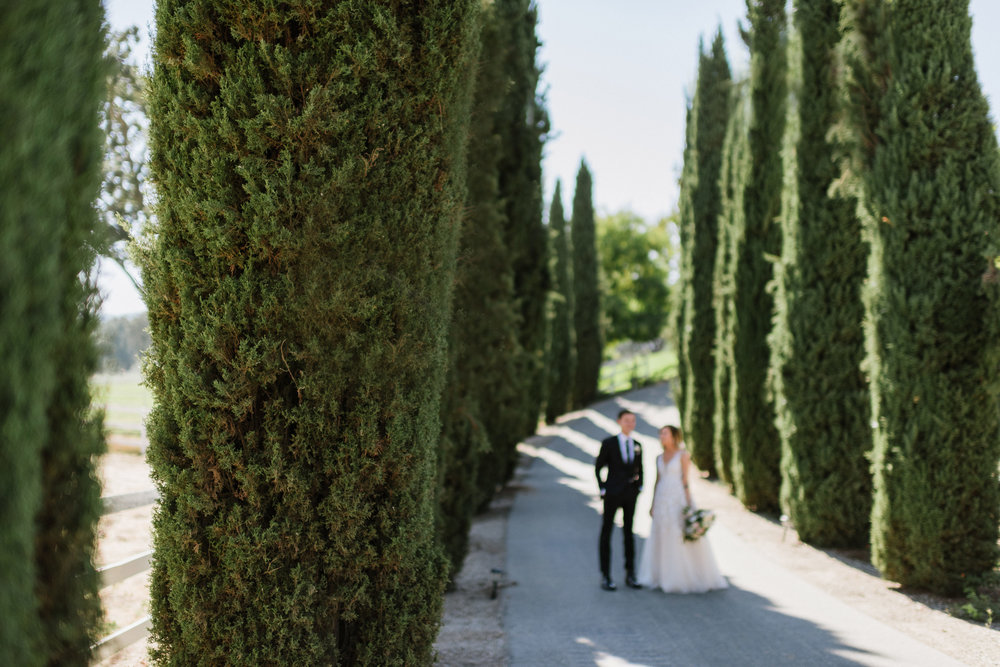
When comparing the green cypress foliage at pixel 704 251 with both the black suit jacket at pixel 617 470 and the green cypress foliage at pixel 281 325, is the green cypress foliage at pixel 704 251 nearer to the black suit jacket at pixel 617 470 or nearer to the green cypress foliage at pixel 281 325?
the black suit jacket at pixel 617 470

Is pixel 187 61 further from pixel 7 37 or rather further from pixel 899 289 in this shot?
pixel 899 289

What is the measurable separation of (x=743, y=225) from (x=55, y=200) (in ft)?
45.3

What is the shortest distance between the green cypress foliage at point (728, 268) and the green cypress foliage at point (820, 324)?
3.01 m

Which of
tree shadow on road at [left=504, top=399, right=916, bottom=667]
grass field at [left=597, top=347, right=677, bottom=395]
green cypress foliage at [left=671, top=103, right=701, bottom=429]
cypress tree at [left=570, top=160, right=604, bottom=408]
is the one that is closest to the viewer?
tree shadow on road at [left=504, top=399, right=916, bottom=667]

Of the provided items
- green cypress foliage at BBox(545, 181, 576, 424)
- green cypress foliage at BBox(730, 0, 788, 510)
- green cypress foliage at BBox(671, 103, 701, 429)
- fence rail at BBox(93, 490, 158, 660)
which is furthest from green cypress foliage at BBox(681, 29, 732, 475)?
fence rail at BBox(93, 490, 158, 660)

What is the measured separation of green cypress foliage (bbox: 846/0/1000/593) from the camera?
7426 millimetres

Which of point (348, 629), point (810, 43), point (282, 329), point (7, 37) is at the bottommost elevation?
point (348, 629)

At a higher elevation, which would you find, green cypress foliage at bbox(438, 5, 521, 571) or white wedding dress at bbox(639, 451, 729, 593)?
green cypress foliage at bbox(438, 5, 521, 571)

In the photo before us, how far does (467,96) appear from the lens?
4719 mm

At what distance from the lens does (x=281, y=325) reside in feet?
12.4

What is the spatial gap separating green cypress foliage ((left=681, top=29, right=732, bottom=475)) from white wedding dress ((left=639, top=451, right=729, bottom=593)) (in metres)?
9.64

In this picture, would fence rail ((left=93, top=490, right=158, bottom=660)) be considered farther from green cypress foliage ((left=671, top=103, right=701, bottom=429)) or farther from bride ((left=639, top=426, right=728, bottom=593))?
green cypress foliage ((left=671, top=103, right=701, bottom=429))

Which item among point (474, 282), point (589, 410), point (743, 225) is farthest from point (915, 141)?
→ point (589, 410)

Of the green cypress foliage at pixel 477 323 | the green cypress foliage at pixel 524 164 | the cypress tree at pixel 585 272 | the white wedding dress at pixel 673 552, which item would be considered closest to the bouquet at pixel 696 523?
the white wedding dress at pixel 673 552
